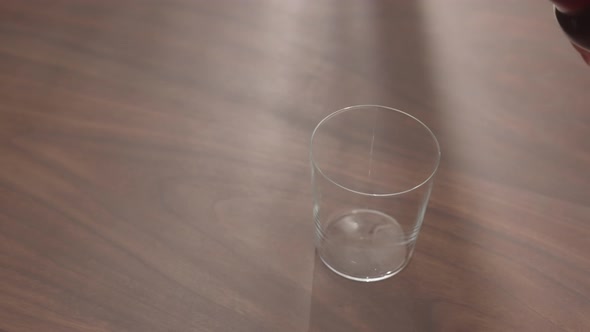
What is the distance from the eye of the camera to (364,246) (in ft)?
2.32

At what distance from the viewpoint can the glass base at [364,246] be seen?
69cm

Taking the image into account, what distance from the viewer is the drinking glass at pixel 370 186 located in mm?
675

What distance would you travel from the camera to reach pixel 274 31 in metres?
0.95

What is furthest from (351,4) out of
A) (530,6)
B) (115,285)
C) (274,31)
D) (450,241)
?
(115,285)

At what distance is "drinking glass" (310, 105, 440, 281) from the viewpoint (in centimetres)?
67

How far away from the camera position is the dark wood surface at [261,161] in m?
0.66

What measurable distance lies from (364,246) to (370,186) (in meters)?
0.07

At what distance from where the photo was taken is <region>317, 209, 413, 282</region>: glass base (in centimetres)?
69

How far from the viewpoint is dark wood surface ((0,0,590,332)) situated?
2.17 feet

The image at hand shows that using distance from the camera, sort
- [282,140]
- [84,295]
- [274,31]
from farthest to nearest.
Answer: [274,31]
[282,140]
[84,295]

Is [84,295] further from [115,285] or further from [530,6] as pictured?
[530,6]

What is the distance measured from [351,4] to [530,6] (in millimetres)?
239

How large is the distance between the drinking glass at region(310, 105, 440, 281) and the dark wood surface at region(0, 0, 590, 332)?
0.07ft

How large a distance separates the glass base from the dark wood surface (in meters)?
0.01
